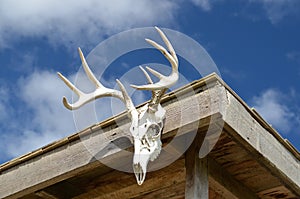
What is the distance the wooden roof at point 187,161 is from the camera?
3174 mm

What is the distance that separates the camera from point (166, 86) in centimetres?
322

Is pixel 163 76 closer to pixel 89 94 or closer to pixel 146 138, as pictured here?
pixel 146 138

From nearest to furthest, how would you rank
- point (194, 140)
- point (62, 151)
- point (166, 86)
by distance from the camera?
point (166, 86) < point (194, 140) < point (62, 151)

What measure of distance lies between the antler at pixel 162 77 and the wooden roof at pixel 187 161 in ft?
0.23

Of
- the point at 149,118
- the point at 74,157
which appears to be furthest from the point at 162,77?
the point at 74,157

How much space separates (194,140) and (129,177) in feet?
2.14

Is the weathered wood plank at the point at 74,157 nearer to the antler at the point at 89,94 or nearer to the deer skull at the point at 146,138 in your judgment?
the deer skull at the point at 146,138

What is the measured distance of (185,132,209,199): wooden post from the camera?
328 centimetres

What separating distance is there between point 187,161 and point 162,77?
530mm

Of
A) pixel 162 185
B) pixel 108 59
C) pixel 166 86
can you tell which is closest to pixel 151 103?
pixel 166 86

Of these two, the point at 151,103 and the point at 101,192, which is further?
the point at 101,192

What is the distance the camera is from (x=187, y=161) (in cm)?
346

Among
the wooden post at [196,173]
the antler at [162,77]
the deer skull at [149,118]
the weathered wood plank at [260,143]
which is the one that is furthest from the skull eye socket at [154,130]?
the weathered wood plank at [260,143]

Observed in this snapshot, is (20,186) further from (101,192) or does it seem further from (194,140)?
(194,140)
